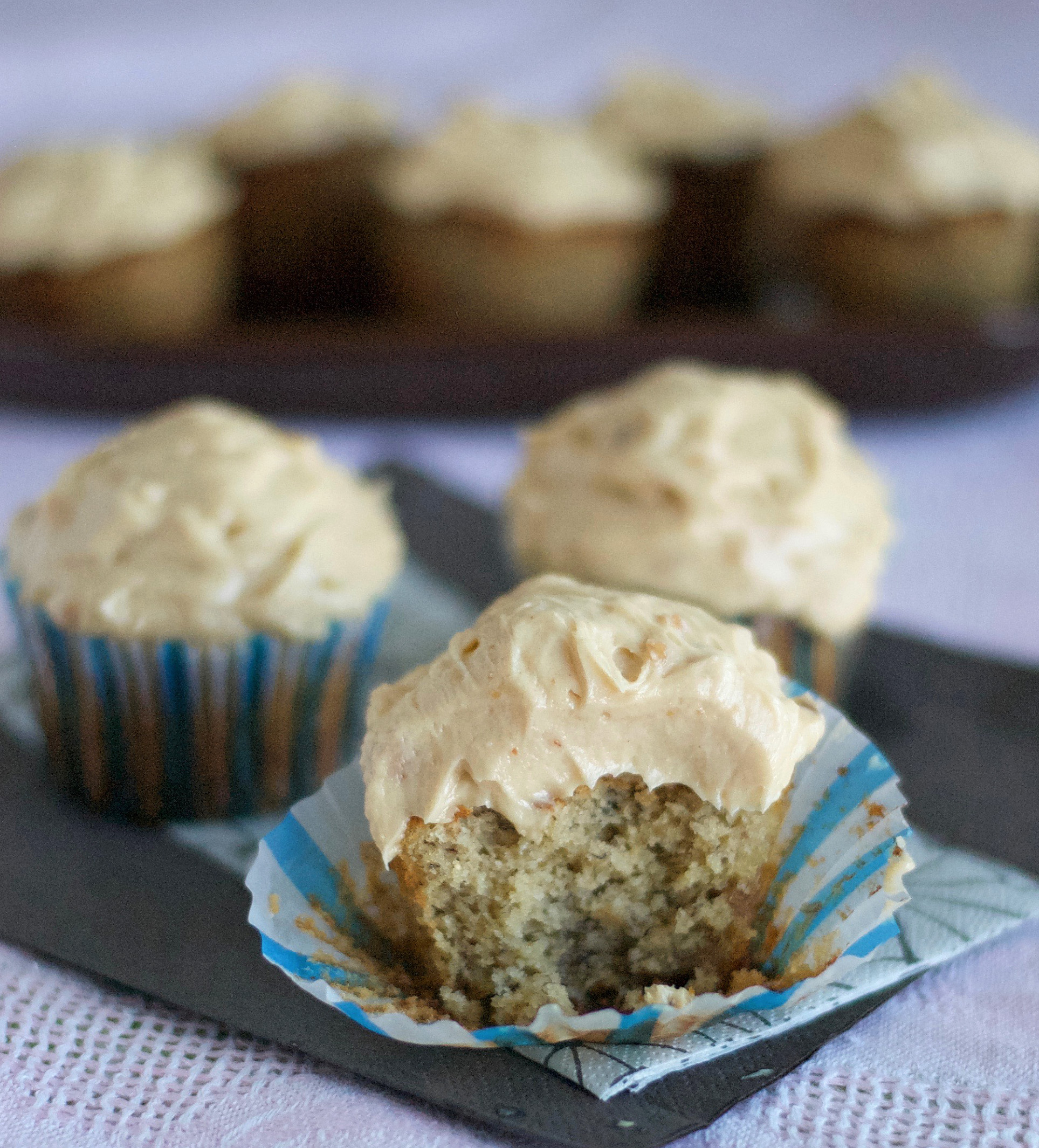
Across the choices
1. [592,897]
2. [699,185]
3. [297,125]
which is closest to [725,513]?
[592,897]

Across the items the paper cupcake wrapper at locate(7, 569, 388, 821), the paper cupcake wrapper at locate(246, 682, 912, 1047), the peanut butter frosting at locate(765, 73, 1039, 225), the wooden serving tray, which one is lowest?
the wooden serving tray

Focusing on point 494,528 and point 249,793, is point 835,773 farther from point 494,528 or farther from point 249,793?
point 494,528

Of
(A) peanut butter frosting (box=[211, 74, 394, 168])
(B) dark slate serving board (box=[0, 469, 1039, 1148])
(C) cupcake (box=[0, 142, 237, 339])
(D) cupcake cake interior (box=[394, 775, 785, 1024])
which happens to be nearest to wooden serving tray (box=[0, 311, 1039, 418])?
(C) cupcake (box=[0, 142, 237, 339])

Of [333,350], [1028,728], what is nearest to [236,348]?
[333,350]

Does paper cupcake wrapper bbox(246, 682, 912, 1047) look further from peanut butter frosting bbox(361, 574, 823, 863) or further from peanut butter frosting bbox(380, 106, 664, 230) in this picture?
peanut butter frosting bbox(380, 106, 664, 230)

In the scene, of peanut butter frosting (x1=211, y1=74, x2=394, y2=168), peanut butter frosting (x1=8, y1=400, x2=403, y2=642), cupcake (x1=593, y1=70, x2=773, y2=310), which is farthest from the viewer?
cupcake (x1=593, y1=70, x2=773, y2=310)
